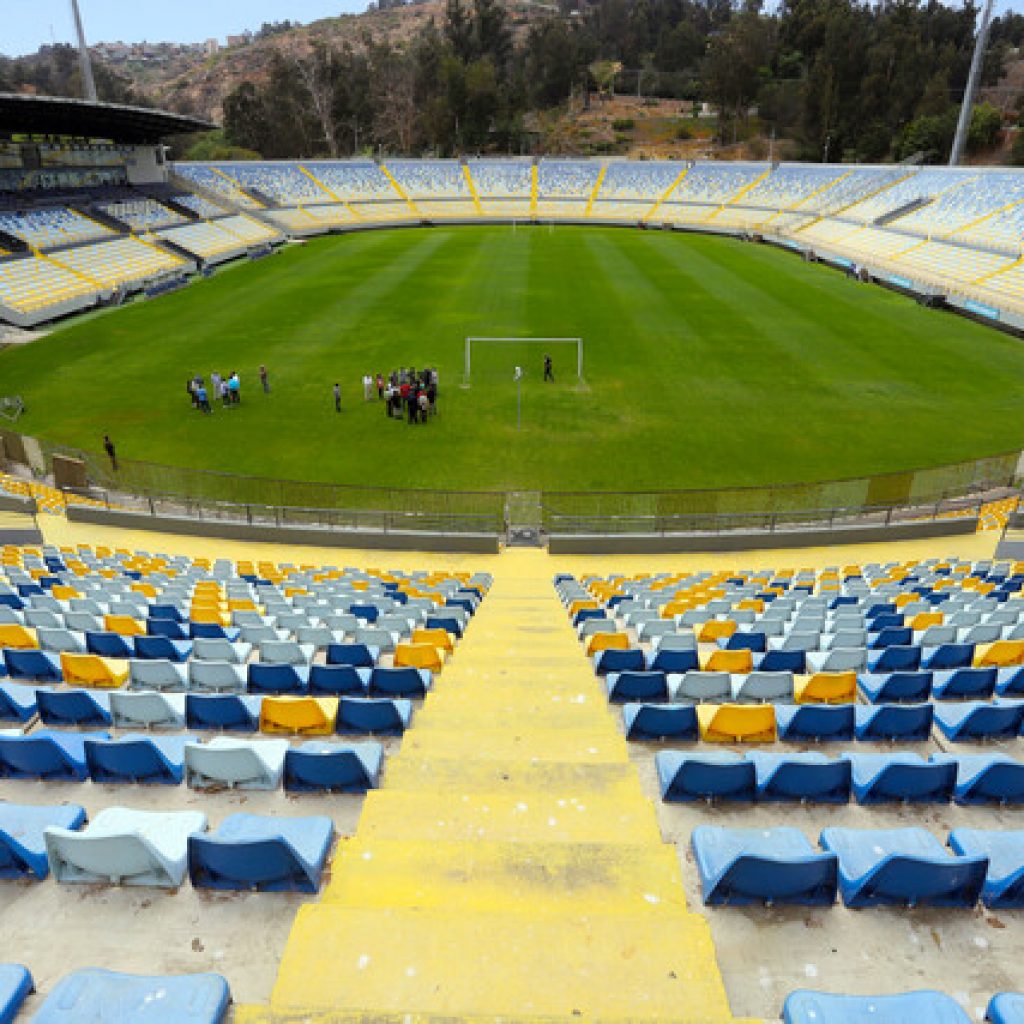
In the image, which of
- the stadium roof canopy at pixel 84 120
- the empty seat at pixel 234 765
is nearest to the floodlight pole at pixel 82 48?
the stadium roof canopy at pixel 84 120

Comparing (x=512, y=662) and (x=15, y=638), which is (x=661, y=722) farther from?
(x=15, y=638)

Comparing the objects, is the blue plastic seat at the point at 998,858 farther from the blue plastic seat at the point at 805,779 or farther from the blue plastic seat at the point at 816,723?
the blue plastic seat at the point at 816,723

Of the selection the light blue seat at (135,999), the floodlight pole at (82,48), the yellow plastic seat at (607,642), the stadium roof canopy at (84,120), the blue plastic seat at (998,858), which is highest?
the floodlight pole at (82,48)

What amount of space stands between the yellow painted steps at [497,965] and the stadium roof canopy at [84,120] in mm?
45459

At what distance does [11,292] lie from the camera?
35250 millimetres

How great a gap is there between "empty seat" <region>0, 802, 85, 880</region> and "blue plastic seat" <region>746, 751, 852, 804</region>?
456 cm

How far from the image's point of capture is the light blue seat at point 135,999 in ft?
9.98

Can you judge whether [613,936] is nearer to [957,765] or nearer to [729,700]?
[957,765]

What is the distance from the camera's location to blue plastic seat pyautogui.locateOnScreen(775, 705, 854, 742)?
592 centimetres

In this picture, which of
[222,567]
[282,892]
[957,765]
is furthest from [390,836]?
[222,567]

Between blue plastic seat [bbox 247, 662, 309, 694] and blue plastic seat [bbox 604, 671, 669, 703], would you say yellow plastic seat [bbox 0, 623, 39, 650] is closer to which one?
blue plastic seat [bbox 247, 662, 309, 694]

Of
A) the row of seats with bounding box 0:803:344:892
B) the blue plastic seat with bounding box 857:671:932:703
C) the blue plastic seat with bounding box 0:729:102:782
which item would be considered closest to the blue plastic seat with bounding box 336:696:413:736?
the row of seats with bounding box 0:803:344:892

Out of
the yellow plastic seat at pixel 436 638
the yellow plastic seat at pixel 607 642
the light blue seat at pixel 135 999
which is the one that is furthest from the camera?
the yellow plastic seat at pixel 436 638

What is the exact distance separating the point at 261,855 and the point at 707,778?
116 inches
